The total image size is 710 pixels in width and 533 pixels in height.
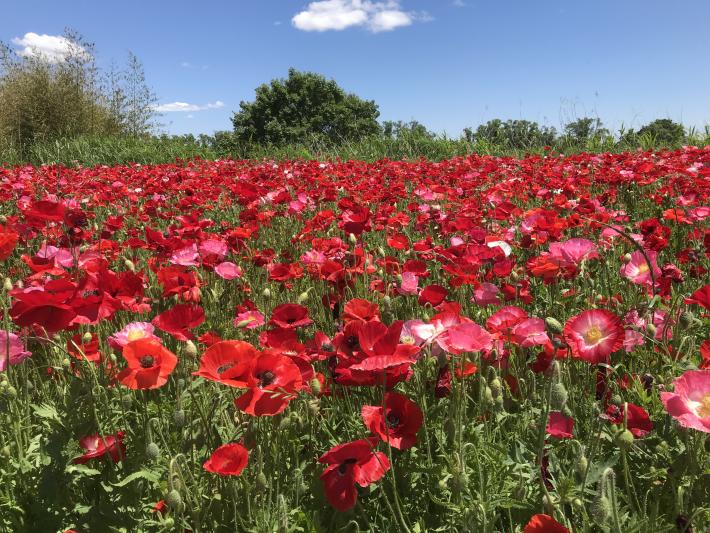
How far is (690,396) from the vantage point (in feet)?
3.62

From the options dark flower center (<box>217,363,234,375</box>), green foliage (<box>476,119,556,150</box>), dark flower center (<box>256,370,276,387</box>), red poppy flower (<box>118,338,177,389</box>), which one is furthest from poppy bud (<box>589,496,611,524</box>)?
green foliage (<box>476,119,556,150</box>)

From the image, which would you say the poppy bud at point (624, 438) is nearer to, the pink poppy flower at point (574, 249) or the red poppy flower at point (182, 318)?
the pink poppy flower at point (574, 249)

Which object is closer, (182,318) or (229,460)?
(229,460)

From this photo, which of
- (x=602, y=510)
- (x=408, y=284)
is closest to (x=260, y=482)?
(x=602, y=510)

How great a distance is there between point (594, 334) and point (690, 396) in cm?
37

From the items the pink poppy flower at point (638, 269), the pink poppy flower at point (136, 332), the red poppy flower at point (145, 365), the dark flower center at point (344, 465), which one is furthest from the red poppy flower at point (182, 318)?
the pink poppy flower at point (638, 269)

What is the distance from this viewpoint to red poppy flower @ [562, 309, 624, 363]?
1.41 meters

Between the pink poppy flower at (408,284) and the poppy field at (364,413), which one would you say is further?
the pink poppy flower at (408,284)

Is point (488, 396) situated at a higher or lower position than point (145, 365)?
lower

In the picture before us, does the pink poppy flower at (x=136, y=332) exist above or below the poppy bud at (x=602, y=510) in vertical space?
above

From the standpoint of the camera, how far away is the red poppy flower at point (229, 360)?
1178 mm

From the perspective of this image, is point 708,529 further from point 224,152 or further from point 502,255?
point 224,152

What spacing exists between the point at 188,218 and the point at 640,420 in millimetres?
2286

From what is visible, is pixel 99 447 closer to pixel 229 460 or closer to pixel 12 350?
pixel 12 350
